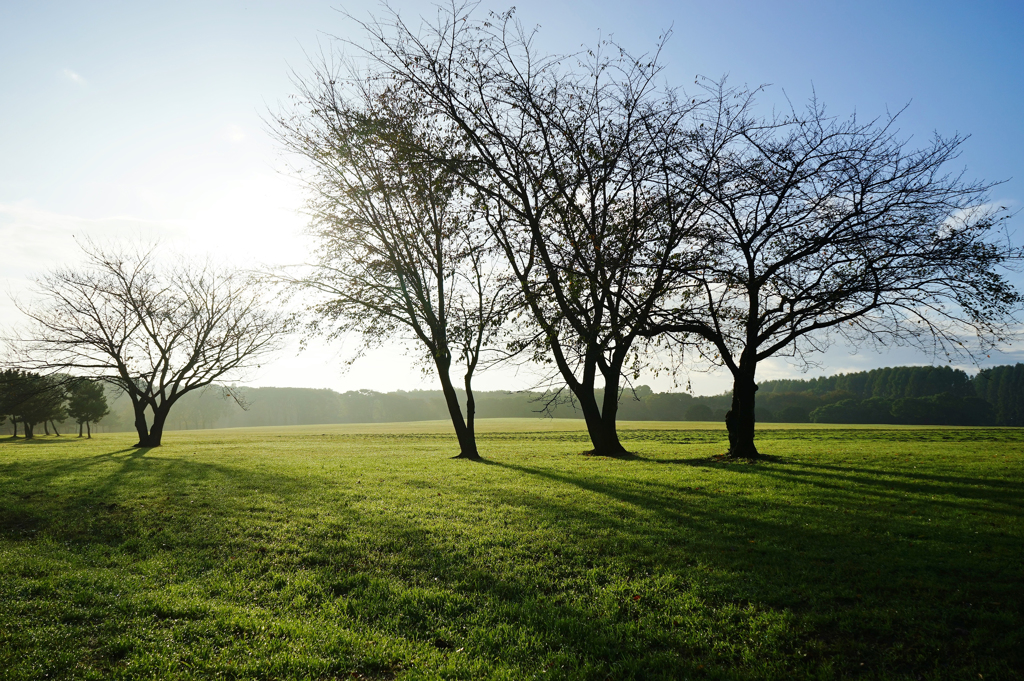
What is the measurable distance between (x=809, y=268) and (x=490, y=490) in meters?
15.4

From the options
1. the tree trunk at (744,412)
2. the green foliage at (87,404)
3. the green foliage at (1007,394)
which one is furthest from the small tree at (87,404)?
the green foliage at (1007,394)

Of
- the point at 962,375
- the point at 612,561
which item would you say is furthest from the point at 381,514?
the point at 962,375

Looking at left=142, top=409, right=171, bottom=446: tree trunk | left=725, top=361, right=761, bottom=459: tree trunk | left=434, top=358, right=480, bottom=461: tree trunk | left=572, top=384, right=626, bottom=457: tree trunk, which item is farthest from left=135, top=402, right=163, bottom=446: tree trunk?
left=725, top=361, right=761, bottom=459: tree trunk

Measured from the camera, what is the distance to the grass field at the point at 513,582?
4957 millimetres

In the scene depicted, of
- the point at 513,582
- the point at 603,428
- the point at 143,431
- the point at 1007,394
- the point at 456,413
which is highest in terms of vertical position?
the point at 456,413

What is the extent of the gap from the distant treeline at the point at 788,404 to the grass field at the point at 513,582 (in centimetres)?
6632

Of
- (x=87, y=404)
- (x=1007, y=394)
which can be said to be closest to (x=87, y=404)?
(x=87, y=404)

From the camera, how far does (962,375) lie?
345 feet

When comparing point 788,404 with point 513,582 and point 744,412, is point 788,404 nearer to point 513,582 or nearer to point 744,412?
point 744,412

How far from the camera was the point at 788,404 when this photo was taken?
365ft

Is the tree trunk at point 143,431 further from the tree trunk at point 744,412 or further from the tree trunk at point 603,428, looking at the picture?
the tree trunk at point 744,412

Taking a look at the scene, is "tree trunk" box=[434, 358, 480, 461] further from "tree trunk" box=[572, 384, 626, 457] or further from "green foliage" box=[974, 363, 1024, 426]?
"green foliage" box=[974, 363, 1024, 426]

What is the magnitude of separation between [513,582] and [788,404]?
123020mm

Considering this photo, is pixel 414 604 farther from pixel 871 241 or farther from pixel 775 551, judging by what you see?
pixel 871 241
